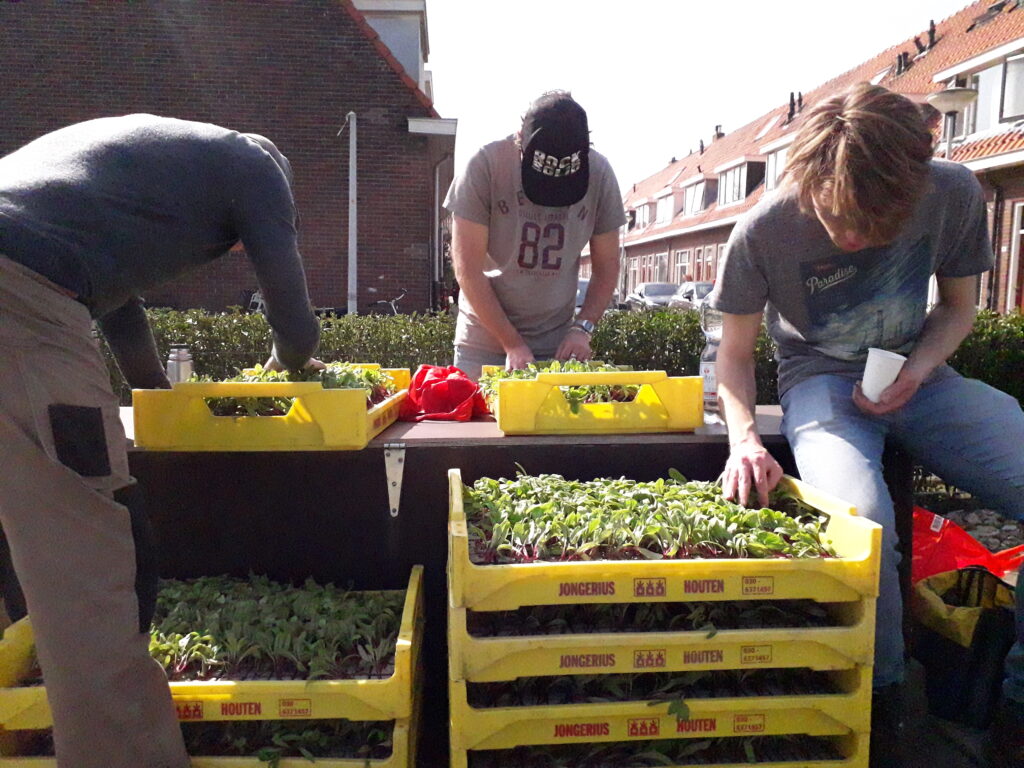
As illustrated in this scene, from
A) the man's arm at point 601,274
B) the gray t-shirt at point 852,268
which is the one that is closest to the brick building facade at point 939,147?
the man's arm at point 601,274

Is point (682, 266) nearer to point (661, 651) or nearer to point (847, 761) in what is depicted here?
point (847, 761)

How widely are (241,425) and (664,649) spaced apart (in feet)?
4.38

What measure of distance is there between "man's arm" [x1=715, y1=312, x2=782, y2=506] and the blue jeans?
0.54 feet

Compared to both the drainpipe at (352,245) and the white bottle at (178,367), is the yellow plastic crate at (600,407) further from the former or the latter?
the drainpipe at (352,245)

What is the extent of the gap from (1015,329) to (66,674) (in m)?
6.96

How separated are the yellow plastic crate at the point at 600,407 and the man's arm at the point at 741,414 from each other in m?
0.12

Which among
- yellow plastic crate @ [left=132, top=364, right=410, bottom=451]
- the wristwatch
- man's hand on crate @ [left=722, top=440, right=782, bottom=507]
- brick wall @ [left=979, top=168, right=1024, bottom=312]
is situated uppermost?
brick wall @ [left=979, top=168, right=1024, bottom=312]

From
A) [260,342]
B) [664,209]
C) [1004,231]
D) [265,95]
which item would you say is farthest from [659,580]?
[664,209]

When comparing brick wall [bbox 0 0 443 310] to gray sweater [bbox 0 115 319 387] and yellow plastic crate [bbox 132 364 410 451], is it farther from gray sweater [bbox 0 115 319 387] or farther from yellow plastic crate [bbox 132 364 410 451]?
gray sweater [bbox 0 115 319 387]

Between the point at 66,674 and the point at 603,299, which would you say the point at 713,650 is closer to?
the point at 66,674

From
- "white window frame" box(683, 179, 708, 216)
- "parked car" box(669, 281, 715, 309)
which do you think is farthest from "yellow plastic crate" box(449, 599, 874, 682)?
"white window frame" box(683, 179, 708, 216)

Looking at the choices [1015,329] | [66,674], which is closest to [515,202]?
[66,674]

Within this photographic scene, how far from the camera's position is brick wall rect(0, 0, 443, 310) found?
11344 millimetres

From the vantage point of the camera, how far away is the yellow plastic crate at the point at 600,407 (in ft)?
7.72
